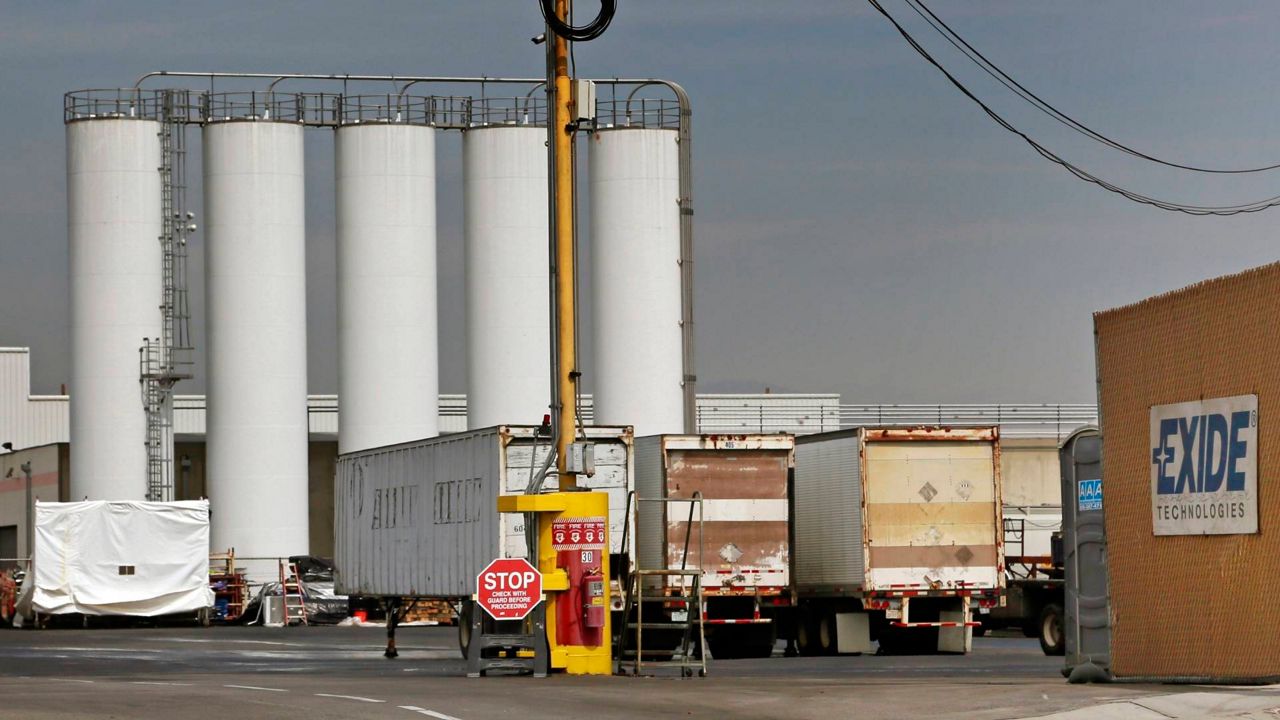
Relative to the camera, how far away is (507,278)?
5319cm

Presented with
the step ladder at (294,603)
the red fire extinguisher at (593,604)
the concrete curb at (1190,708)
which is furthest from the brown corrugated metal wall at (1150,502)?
the step ladder at (294,603)

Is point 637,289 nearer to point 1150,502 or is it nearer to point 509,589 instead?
point 509,589

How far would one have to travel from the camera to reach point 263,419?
2063 inches

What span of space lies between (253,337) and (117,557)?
A: 325 inches

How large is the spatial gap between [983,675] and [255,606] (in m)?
30.0

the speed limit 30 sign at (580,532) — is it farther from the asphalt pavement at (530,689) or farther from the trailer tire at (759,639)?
the trailer tire at (759,639)

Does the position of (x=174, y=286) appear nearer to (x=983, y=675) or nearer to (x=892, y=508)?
(x=892, y=508)

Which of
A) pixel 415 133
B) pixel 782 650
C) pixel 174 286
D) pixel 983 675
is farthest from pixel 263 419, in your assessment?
pixel 983 675

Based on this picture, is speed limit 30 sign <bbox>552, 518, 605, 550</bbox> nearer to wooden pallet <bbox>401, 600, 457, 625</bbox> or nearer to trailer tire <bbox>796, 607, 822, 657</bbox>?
trailer tire <bbox>796, 607, 822, 657</bbox>

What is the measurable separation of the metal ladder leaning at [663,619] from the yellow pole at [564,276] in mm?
1877

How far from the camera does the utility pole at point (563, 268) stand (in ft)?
77.9

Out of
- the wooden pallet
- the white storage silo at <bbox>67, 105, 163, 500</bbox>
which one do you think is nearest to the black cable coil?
the wooden pallet

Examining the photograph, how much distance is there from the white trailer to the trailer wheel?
113cm

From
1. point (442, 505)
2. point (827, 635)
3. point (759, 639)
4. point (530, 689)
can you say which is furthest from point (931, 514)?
point (530, 689)
